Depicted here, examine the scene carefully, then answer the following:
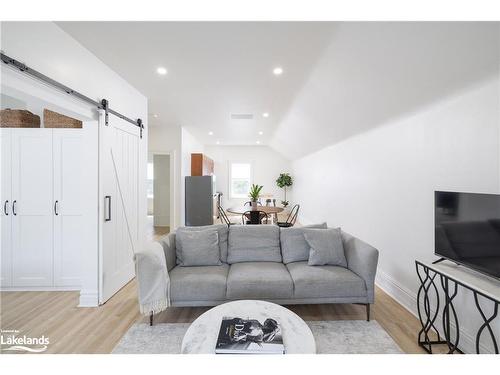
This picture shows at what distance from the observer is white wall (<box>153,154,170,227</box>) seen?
6992 mm

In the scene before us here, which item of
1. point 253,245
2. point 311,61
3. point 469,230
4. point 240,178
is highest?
point 311,61

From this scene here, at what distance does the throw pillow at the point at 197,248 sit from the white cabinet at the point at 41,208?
4.38ft

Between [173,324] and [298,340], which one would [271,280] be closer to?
[298,340]

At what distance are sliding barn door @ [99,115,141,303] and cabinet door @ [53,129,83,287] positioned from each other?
1.07 ft

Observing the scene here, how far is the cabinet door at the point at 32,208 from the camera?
2678 millimetres

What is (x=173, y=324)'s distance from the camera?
221cm

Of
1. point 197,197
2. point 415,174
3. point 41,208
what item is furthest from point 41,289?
point 415,174

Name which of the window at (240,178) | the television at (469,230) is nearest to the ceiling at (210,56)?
the television at (469,230)

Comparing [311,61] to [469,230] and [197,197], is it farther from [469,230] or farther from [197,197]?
[197,197]

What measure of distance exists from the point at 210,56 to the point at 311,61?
1.12m

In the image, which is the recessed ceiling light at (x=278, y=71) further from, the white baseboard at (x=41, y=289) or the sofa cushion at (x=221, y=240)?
the white baseboard at (x=41, y=289)

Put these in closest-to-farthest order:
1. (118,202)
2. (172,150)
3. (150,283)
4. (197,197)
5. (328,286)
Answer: (150,283)
(328,286)
(118,202)
(172,150)
(197,197)

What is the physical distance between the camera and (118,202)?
2.93 meters
